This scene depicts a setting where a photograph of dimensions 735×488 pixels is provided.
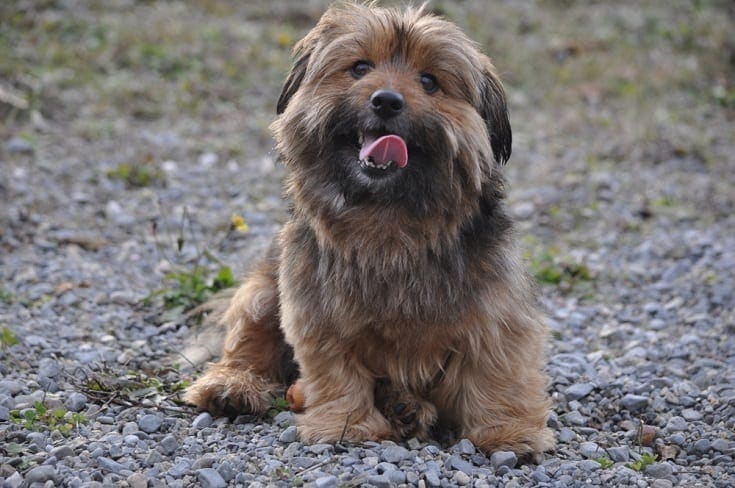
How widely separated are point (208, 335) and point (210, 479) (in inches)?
67.7

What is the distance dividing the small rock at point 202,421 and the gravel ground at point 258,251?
0.05ft

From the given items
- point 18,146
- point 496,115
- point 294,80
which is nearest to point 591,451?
point 496,115

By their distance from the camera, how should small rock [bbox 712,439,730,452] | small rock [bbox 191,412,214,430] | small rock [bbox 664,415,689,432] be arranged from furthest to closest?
small rock [bbox 664,415,689,432] < small rock [bbox 191,412,214,430] < small rock [bbox 712,439,730,452]

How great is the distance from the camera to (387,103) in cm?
353

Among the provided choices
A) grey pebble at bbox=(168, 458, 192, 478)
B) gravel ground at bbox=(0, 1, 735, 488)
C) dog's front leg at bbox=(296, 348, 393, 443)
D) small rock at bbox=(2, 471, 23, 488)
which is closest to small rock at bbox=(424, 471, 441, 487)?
gravel ground at bbox=(0, 1, 735, 488)

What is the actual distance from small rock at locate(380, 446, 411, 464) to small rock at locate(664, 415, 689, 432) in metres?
1.31

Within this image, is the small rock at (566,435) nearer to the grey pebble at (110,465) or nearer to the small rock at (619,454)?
the small rock at (619,454)

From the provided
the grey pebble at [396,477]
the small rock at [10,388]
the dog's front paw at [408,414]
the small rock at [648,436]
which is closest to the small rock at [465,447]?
the dog's front paw at [408,414]

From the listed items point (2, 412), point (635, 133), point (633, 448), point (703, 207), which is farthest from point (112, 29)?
point (633, 448)

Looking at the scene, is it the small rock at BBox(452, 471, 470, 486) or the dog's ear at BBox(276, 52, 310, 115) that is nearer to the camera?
the small rock at BBox(452, 471, 470, 486)

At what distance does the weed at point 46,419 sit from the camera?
3.79 meters

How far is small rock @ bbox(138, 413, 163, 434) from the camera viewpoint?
154 inches

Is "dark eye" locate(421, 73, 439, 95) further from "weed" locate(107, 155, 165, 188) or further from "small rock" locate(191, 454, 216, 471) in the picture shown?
"weed" locate(107, 155, 165, 188)

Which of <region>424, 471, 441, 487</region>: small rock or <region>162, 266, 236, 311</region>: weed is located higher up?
<region>424, 471, 441, 487</region>: small rock
